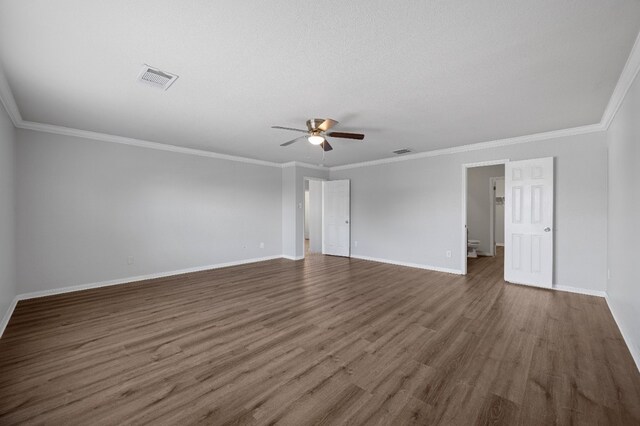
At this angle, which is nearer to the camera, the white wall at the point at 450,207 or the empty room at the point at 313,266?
the empty room at the point at 313,266

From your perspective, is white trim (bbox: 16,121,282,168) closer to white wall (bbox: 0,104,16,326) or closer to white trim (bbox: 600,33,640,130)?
white wall (bbox: 0,104,16,326)

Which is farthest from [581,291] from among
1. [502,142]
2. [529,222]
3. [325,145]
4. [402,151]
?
[325,145]

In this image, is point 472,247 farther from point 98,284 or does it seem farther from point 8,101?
point 8,101

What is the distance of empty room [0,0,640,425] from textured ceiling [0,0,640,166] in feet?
0.07

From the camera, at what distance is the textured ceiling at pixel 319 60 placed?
1.69m

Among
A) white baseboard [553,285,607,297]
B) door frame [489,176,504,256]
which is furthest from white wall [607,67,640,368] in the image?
door frame [489,176,504,256]

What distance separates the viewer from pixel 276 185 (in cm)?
702

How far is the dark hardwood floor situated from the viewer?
170cm

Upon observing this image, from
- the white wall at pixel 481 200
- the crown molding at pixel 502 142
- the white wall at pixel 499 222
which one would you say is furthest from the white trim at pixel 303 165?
the white wall at pixel 499 222

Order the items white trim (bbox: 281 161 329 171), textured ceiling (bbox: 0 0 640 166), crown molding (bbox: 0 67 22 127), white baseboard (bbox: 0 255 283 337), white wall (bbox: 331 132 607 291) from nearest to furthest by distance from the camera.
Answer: textured ceiling (bbox: 0 0 640 166), crown molding (bbox: 0 67 22 127), white baseboard (bbox: 0 255 283 337), white wall (bbox: 331 132 607 291), white trim (bbox: 281 161 329 171)

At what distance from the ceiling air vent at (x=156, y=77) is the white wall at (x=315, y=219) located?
5.97 m

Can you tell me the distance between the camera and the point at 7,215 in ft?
10.4

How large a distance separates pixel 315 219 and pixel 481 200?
4.89 m

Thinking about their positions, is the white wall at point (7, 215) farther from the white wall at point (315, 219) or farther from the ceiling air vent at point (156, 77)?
the white wall at point (315, 219)
